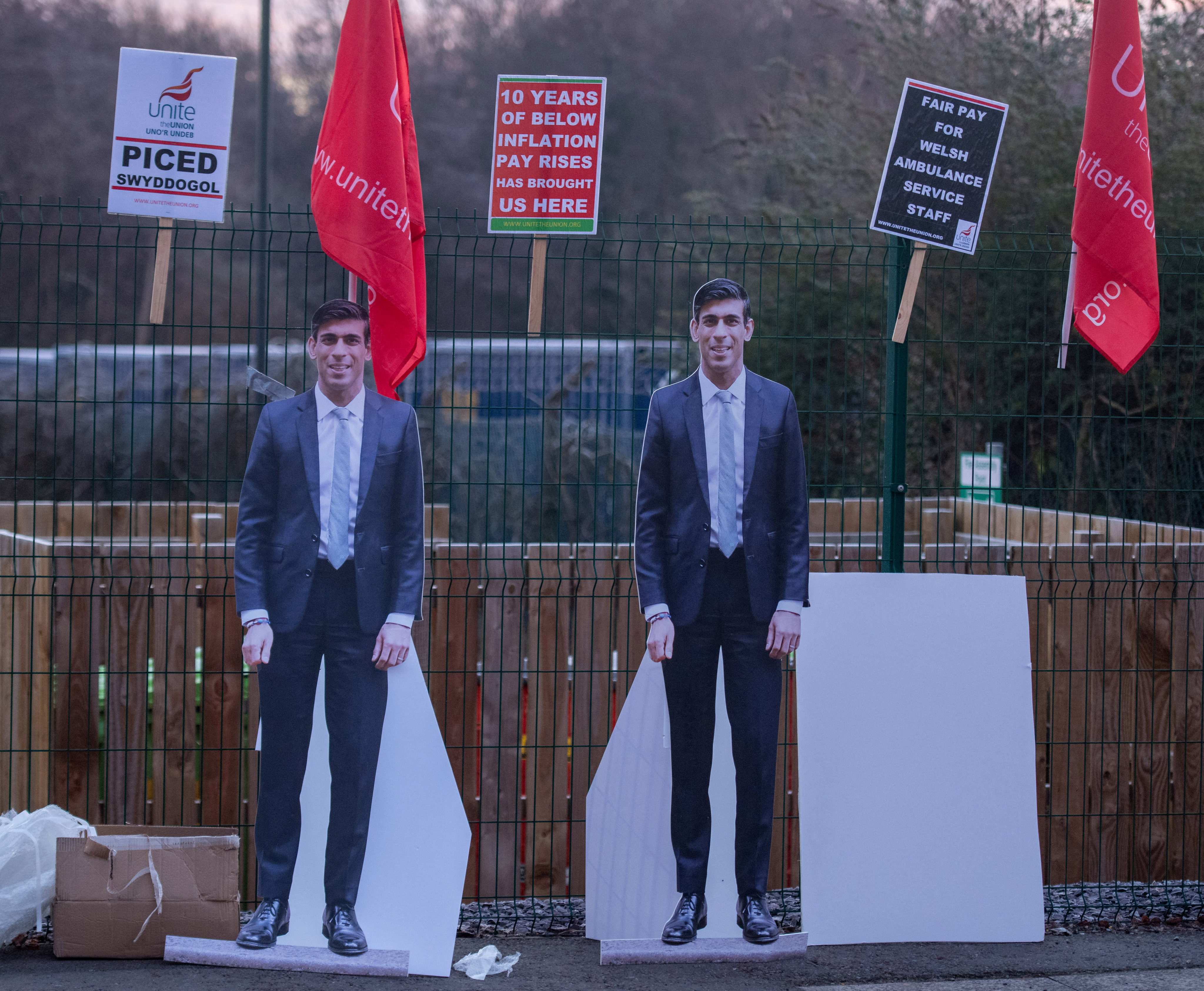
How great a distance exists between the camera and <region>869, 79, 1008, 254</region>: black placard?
493cm

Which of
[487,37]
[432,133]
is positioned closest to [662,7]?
[487,37]

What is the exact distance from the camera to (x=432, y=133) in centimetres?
3319

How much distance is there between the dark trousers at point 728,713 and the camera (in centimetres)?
464

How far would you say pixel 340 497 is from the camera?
14.8ft

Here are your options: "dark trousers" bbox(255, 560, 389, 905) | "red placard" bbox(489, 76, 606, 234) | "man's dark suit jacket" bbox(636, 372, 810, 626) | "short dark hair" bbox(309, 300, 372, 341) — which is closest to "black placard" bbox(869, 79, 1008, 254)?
"man's dark suit jacket" bbox(636, 372, 810, 626)

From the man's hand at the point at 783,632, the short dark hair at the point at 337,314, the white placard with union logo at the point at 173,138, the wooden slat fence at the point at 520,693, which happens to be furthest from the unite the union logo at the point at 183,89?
the man's hand at the point at 783,632

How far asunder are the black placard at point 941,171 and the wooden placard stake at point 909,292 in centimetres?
6

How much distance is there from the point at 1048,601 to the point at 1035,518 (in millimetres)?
4279

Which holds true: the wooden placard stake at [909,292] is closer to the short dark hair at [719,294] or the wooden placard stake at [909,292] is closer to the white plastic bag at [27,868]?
the short dark hair at [719,294]

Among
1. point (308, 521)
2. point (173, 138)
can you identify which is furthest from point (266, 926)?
point (173, 138)

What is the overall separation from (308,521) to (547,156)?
172cm

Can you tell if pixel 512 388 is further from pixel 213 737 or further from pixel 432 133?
pixel 432 133

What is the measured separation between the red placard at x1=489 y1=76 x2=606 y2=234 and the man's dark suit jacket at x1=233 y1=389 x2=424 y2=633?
39.0 inches

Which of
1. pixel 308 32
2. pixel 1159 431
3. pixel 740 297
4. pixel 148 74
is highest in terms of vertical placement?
pixel 308 32
